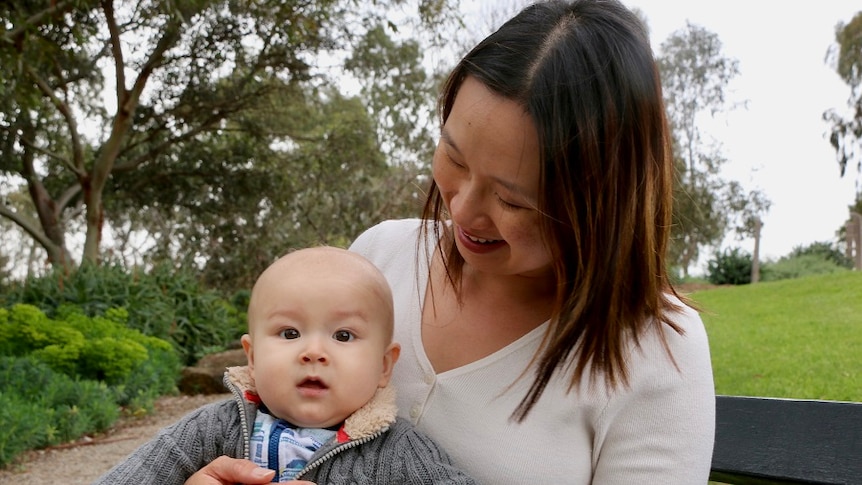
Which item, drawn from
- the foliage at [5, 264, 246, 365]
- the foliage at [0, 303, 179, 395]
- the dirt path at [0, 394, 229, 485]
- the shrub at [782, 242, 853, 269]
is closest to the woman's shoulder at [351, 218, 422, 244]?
the dirt path at [0, 394, 229, 485]

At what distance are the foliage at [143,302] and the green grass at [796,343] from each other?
216 inches

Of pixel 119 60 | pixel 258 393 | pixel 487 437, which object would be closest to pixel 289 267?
pixel 258 393

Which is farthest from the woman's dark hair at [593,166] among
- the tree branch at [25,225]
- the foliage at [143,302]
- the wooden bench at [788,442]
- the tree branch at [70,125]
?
the tree branch at [25,225]

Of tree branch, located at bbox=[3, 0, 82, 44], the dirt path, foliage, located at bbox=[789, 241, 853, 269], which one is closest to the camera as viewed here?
the dirt path

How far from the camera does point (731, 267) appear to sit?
16.4 meters

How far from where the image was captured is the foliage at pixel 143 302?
8883mm

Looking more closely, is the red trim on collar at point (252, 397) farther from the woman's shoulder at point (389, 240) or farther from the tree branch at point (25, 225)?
the tree branch at point (25, 225)

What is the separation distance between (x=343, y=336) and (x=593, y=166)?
1.86 ft

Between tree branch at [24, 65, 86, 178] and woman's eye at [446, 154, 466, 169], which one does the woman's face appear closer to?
woman's eye at [446, 154, 466, 169]

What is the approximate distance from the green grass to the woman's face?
193cm

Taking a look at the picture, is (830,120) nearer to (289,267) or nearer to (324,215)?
(324,215)

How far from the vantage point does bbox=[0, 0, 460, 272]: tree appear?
10562 millimetres

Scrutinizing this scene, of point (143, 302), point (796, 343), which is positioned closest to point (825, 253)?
point (796, 343)

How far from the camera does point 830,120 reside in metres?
10.3
